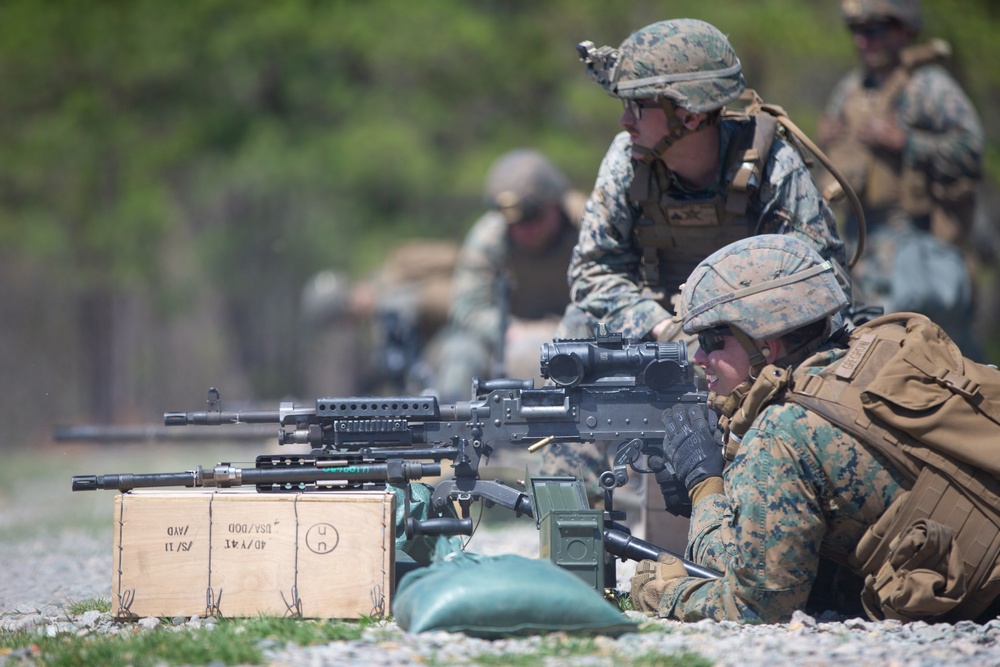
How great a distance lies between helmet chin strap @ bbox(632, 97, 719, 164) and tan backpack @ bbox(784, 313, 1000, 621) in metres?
2.00

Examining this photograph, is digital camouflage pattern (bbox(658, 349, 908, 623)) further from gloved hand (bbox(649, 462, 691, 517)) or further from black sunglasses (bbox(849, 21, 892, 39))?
black sunglasses (bbox(849, 21, 892, 39))

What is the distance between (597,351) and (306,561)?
1637 millimetres

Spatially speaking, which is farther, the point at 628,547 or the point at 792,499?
the point at 628,547

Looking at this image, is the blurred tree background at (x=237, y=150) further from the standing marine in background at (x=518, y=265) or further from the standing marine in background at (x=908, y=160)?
the standing marine in background at (x=908, y=160)

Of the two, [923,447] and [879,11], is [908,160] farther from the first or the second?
[923,447]

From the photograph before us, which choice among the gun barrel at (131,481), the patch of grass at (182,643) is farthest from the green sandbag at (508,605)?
the gun barrel at (131,481)

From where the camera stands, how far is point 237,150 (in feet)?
70.9

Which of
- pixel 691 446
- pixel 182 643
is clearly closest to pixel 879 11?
pixel 691 446

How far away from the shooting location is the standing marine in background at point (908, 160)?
32.6ft

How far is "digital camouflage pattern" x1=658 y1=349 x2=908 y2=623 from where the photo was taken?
15.0ft

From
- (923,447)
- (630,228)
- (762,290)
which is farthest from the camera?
(630,228)

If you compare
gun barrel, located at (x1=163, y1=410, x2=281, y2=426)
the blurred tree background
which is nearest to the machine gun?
gun barrel, located at (x1=163, y1=410, x2=281, y2=426)

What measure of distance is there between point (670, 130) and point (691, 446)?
5.49 ft

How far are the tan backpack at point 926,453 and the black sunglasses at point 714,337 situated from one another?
1.07ft
